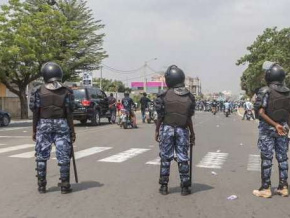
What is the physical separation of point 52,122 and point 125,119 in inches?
592

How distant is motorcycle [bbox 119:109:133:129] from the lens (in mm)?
21775

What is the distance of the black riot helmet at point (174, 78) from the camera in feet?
22.2

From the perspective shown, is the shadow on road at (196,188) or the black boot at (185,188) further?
the shadow on road at (196,188)

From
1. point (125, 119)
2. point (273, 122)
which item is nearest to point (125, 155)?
point (273, 122)

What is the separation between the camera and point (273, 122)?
654 centimetres

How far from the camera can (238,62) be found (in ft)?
189

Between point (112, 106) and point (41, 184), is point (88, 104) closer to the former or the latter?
point (112, 106)

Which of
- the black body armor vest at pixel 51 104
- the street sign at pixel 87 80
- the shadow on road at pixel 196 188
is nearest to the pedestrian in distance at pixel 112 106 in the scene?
the street sign at pixel 87 80

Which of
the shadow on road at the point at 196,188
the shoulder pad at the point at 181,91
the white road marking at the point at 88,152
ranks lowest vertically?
the shadow on road at the point at 196,188

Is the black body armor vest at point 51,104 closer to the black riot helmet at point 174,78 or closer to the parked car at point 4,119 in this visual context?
the black riot helmet at point 174,78

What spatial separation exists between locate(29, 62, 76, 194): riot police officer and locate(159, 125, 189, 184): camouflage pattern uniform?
1344 millimetres

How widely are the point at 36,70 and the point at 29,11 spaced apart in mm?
5308

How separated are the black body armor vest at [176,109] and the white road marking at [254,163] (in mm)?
3334

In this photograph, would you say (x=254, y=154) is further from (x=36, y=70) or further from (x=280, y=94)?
(x=36, y=70)
